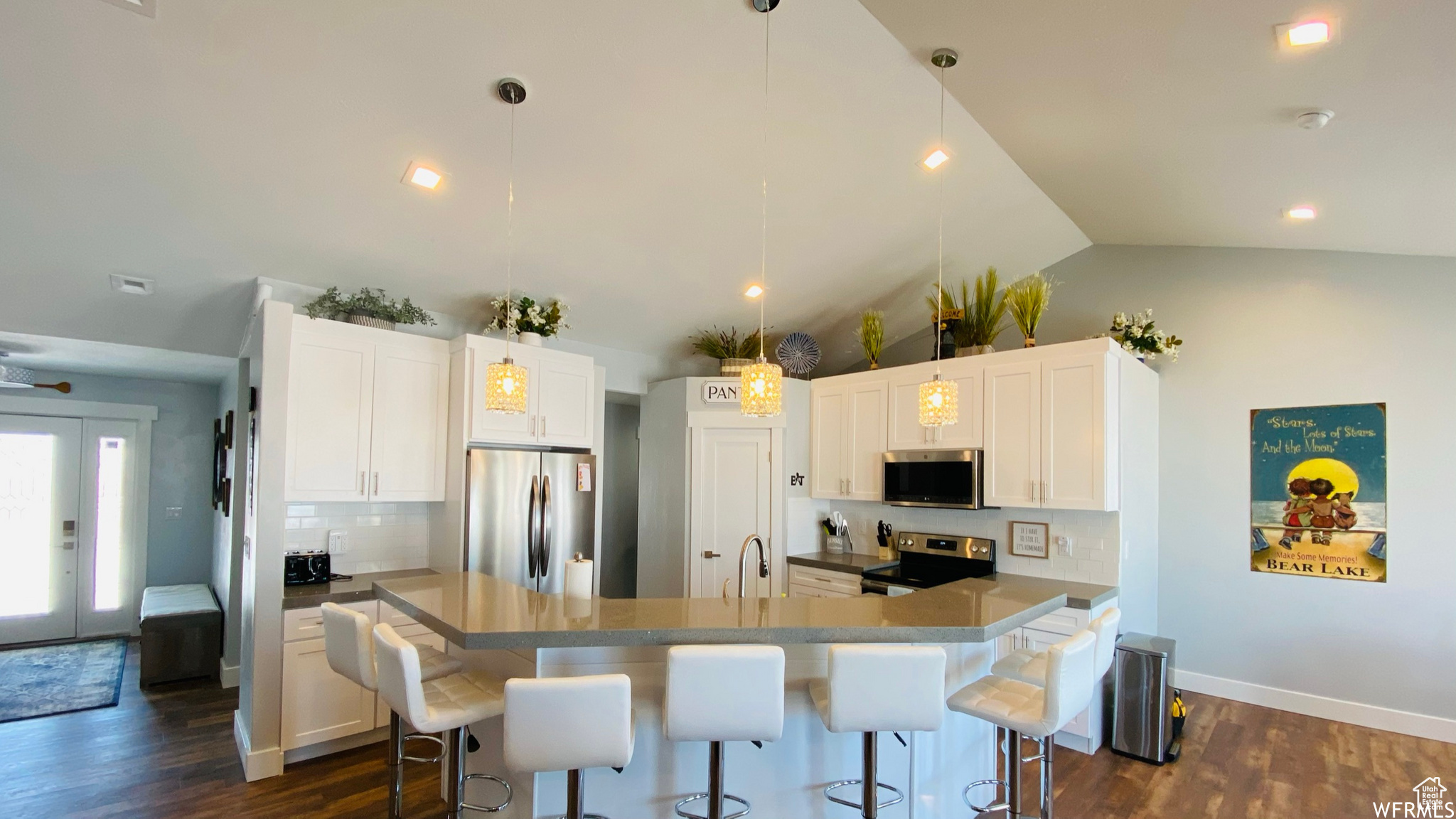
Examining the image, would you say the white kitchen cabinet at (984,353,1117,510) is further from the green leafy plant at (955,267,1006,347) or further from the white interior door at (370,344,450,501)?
the white interior door at (370,344,450,501)

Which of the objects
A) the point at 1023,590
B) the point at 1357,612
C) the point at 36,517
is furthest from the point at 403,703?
the point at 36,517

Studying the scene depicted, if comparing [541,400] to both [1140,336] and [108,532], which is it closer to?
[1140,336]

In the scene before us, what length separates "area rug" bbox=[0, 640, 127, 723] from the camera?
4.33 metres

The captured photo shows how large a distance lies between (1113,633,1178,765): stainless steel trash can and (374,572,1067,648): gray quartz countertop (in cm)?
137

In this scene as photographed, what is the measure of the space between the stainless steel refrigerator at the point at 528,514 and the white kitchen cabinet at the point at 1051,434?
2.68m

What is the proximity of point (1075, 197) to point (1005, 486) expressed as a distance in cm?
185

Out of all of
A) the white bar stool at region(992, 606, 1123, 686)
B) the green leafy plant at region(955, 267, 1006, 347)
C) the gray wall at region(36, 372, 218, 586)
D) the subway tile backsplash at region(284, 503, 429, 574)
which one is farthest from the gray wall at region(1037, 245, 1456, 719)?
the gray wall at region(36, 372, 218, 586)

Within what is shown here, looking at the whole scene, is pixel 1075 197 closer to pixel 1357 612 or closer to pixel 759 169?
pixel 759 169

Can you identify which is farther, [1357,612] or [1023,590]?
[1357,612]

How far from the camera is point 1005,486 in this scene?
4340 mm

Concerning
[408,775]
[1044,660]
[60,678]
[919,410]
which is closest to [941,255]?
[919,410]

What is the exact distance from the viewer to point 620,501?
6422 mm

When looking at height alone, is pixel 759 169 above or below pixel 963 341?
above

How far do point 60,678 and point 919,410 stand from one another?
20.8ft
